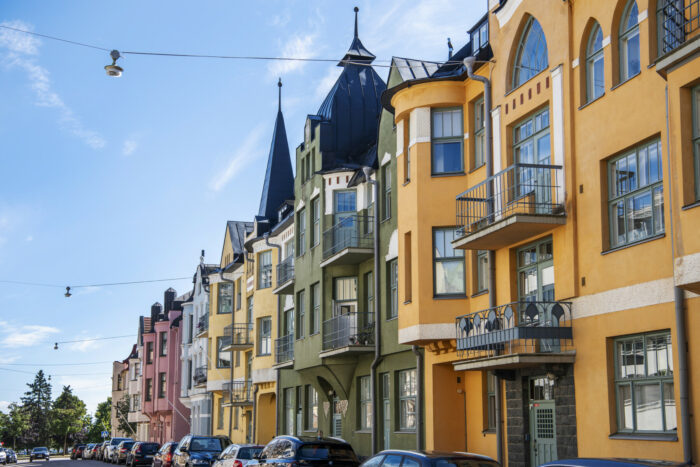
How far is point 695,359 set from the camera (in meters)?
13.8

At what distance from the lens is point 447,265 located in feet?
73.0

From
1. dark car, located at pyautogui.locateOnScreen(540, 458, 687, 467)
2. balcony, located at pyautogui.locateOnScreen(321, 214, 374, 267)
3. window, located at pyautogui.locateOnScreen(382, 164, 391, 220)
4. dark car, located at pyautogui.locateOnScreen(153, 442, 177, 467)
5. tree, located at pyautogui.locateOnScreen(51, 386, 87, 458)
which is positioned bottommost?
tree, located at pyautogui.locateOnScreen(51, 386, 87, 458)

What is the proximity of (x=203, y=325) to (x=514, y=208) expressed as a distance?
1484 inches

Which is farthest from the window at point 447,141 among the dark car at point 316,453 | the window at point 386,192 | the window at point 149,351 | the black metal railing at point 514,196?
the window at point 149,351

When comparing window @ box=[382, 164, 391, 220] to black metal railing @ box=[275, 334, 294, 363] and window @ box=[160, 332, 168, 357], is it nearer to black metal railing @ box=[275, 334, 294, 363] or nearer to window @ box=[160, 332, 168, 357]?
black metal railing @ box=[275, 334, 294, 363]

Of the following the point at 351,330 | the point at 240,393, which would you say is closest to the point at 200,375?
the point at 240,393

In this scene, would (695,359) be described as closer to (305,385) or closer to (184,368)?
(305,385)

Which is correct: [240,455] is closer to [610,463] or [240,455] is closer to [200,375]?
[610,463]

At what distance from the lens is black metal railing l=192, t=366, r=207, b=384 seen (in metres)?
52.5

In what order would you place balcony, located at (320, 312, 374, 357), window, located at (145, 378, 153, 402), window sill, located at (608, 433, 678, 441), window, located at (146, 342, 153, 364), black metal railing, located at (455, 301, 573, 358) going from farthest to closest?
1. window, located at (146, 342, 153, 364)
2. window, located at (145, 378, 153, 402)
3. balcony, located at (320, 312, 374, 357)
4. black metal railing, located at (455, 301, 573, 358)
5. window sill, located at (608, 433, 678, 441)

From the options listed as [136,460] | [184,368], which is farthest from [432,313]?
[184,368]

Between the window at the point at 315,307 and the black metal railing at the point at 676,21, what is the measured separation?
1781cm

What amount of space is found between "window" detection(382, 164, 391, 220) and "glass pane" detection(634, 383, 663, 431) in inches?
474

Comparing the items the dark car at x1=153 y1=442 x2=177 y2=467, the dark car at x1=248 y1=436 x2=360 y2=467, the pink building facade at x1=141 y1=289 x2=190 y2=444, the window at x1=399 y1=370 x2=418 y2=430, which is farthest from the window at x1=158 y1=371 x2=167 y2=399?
the dark car at x1=248 y1=436 x2=360 y2=467
